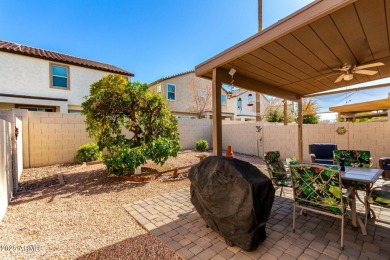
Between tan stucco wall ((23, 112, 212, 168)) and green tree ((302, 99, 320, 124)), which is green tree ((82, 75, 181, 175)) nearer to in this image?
tan stucco wall ((23, 112, 212, 168))

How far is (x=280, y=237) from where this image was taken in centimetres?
249

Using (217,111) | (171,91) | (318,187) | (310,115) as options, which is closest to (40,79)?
(171,91)

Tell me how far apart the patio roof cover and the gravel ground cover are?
3150 mm

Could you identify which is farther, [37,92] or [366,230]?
[37,92]

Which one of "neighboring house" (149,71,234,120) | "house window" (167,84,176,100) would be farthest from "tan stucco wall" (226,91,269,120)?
"house window" (167,84,176,100)

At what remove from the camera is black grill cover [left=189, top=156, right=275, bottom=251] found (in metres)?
2.13

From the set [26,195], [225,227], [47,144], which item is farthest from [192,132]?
[225,227]

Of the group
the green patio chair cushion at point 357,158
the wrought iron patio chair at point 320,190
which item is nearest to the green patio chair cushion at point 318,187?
the wrought iron patio chair at point 320,190

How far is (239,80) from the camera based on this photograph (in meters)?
4.33

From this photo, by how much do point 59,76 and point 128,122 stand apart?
763 centimetres

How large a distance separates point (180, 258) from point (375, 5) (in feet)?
12.3

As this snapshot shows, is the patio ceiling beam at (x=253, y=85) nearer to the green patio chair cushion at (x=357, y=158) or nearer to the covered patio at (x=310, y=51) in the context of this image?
the covered patio at (x=310, y=51)

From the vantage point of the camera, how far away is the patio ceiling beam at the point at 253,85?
3.91 m

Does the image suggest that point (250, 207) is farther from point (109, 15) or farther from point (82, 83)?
point (82, 83)
